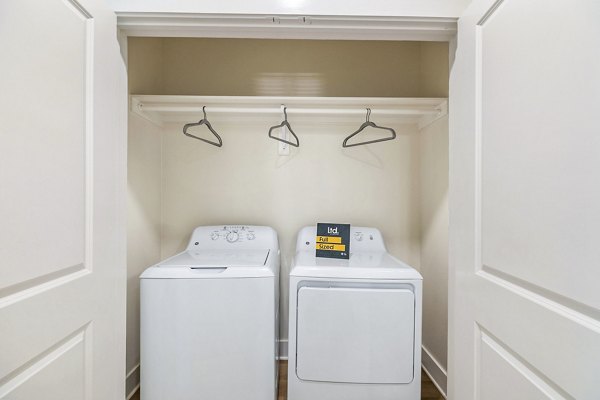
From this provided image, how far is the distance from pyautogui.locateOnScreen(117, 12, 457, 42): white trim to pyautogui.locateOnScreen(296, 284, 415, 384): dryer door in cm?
114

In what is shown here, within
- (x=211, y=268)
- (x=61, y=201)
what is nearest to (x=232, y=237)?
(x=211, y=268)

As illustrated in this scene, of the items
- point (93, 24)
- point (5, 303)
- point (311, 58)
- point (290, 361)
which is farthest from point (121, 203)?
point (311, 58)

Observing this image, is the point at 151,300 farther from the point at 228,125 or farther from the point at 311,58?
the point at 311,58

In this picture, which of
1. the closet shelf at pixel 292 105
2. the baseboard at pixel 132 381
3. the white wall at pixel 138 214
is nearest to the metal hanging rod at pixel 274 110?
the closet shelf at pixel 292 105

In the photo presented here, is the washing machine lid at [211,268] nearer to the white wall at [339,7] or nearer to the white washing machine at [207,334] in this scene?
the white washing machine at [207,334]

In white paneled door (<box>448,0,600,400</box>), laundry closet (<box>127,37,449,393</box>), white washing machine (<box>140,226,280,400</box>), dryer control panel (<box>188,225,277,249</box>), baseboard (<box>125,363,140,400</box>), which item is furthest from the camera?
laundry closet (<box>127,37,449,393</box>)

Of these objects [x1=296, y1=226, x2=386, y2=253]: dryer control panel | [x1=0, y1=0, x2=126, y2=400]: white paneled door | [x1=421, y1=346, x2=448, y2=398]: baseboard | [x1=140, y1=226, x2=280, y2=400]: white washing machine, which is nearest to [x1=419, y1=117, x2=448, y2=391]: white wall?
[x1=421, y1=346, x2=448, y2=398]: baseboard

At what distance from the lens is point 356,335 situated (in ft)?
4.64

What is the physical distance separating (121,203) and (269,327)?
0.89 m

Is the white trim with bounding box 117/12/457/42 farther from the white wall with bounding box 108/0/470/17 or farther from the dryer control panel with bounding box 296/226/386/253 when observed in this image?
the dryer control panel with bounding box 296/226/386/253

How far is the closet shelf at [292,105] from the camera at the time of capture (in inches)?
67.5

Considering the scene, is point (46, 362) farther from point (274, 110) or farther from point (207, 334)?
point (274, 110)

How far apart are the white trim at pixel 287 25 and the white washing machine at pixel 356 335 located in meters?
1.07

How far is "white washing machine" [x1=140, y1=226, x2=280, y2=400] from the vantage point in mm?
1391
